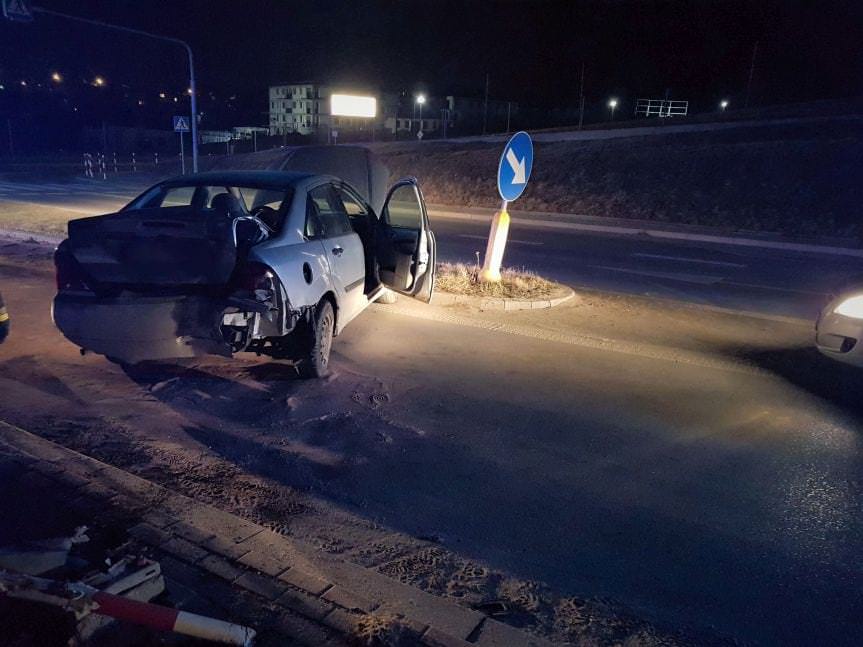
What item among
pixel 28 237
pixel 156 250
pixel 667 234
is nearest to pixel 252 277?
pixel 156 250

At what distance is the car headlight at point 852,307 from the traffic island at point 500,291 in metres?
3.61

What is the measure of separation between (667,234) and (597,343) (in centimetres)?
1206

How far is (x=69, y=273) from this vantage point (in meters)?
5.07

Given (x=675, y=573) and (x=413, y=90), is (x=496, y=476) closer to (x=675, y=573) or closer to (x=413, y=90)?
(x=675, y=573)

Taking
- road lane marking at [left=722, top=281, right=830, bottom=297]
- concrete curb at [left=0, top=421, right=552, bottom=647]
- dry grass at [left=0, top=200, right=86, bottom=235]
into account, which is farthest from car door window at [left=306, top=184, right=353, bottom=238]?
dry grass at [left=0, top=200, right=86, bottom=235]

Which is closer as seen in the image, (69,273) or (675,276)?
(69,273)

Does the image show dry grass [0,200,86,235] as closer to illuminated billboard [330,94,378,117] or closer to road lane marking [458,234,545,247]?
road lane marking [458,234,545,247]

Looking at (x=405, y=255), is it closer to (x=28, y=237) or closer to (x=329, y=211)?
(x=329, y=211)

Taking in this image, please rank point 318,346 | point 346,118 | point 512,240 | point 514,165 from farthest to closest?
1. point 346,118
2. point 512,240
3. point 514,165
4. point 318,346

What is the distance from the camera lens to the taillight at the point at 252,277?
A: 4902 mm

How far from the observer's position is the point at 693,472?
4.48m

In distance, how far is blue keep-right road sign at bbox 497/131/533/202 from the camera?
8898mm

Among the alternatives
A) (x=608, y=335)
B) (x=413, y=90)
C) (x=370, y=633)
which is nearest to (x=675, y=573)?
(x=370, y=633)

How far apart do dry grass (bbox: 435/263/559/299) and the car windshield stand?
3481mm
